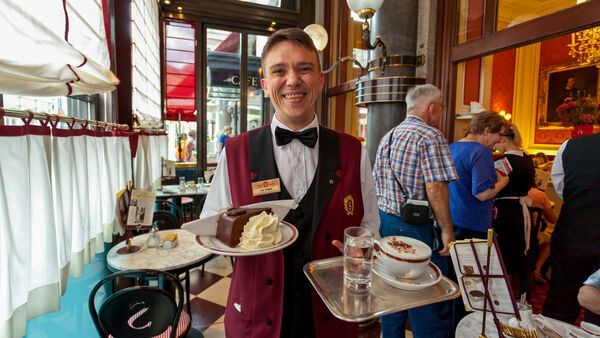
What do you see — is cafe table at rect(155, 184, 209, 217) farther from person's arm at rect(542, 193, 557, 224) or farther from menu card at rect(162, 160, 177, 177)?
person's arm at rect(542, 193, 557, 224)

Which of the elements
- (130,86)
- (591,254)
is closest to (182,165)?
(130,86)

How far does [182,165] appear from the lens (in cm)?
598

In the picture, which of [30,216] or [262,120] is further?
[262,120]

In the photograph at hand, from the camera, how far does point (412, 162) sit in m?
1.91

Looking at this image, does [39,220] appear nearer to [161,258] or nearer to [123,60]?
[161,258]

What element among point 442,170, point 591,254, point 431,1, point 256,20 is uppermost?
point 256,20

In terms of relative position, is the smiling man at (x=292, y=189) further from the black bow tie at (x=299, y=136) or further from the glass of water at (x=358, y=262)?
the glass of water at (x=358, y=262)

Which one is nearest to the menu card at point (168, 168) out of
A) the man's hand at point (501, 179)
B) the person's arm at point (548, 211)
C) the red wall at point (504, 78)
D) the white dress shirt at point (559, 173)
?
the man's hand at point (501, 179)

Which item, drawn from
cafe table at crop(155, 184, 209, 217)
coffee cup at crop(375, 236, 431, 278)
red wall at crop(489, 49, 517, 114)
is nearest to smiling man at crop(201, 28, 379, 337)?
coffee cup at crop(375, 236, 431, 278)

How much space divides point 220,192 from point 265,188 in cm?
21

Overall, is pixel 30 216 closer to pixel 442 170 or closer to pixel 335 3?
pixel 442 170

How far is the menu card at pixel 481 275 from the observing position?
0.81 m

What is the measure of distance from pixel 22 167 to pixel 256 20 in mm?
5541

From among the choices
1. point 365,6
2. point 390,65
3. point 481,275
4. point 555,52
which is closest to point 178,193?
point 390,65
